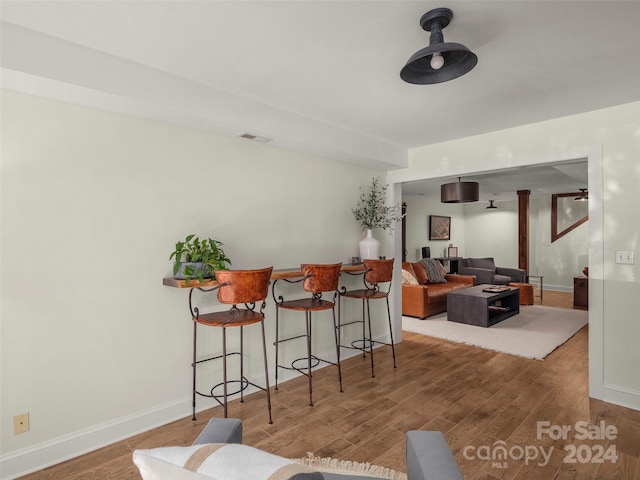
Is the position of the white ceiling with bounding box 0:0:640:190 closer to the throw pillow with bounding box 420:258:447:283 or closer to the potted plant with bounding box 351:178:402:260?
the potted plant with bounding box 351:178:402:260

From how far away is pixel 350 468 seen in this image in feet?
7.00

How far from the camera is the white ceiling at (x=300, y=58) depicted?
180 centimetres

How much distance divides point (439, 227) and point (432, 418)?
713 cm

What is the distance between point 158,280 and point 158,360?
58 cm

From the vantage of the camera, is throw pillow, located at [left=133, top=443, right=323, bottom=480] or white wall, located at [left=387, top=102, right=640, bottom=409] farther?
white wall, located at [left=387, top=102, right=640, bottom=409]

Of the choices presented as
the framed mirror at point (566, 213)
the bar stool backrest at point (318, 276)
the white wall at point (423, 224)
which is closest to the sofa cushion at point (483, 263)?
the white wall at point (423, 224)

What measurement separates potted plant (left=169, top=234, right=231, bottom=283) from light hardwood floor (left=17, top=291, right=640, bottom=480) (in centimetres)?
110

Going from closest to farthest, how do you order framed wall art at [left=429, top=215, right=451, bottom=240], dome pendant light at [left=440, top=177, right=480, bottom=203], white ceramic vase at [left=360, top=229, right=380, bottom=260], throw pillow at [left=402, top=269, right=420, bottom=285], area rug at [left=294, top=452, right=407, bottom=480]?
area rug at [left=294, top=452, right=407, bottom=480], white ceramic vase at [left=360, top=229, right=380, bottom=260], dome pendant light at [left=440, top=177, right=480, bottom=203], throw pillow at [left=402, top=269, right=420, bottom=285], framed wall art at [left=429, top=215, right=451, bottom=240]

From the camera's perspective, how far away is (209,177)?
300cm

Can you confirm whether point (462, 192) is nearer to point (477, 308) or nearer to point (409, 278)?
point (409, 278)

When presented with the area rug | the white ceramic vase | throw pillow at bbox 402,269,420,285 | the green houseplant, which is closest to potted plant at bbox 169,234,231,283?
the area rug

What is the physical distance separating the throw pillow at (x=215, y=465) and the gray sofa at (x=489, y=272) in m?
7.52

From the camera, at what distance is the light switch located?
2.94m

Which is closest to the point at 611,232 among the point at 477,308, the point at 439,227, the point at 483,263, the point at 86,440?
the point at 477,308
